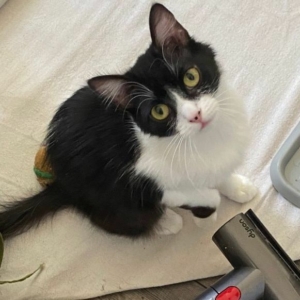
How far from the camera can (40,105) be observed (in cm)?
163

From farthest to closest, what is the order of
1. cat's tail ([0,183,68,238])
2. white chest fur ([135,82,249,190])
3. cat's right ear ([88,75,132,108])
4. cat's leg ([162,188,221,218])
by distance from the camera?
cat's tail ([0,183,68,238]) → cat's leg ([162,188,221,218]) → white chest fur ([135,82,249,190]) → cat's right ear ([88,75,132,108])

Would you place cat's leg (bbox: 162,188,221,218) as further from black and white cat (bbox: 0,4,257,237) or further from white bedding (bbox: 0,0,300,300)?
white bedding (bbox: 0,0,300,300)

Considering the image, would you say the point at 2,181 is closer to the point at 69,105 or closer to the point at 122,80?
the point at 69,105

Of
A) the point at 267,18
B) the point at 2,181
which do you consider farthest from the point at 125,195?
the point at 267,18

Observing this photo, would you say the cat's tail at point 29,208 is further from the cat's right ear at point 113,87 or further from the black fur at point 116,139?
the cat's right ear at point 113,87

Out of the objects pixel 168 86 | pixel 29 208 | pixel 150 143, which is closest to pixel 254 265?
pixel 150 143

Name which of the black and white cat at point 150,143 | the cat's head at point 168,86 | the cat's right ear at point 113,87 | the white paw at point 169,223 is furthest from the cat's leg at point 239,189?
the cat's right ear at point 113,87

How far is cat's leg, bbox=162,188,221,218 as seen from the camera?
4.00ft

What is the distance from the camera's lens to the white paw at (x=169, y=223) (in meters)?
1.42

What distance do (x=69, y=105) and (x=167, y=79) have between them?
1.03ft

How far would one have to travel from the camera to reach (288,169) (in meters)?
1.48

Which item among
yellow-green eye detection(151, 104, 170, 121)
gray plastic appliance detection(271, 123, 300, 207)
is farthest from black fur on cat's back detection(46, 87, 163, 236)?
gray plastic appliance detection(271, 123, 300, 207)

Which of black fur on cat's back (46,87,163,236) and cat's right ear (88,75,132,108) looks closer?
cat's right ear (88,75,132,108)

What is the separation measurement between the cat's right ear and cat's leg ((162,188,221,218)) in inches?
11.0
